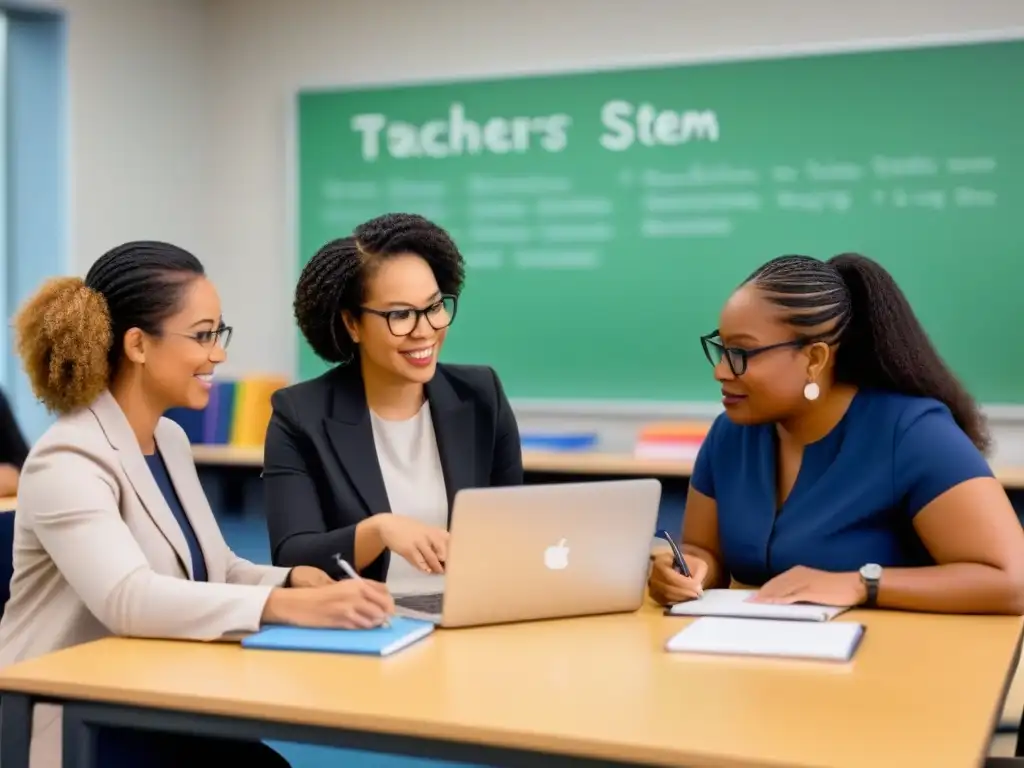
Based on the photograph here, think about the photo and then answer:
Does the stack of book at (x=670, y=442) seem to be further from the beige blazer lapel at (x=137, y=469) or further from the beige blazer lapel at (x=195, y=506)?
the beige blazer lapel at (x=137, y=469)

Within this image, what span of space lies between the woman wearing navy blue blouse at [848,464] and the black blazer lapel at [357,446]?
519 millimetres

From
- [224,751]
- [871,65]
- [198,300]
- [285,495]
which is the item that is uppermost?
[871,65]

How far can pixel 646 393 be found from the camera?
13.6 ft

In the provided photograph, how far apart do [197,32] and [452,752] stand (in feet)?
12.7

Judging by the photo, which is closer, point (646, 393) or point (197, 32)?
point (646, 393)

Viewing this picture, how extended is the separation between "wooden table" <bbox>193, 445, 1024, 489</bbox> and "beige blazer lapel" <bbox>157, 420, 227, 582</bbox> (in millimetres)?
1641

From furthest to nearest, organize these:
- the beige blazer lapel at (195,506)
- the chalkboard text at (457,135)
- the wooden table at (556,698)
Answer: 1. the chalkboard text at (457,135)
2. the beige blazer lapel at (195,506)
3. the wooden table at (556,698)

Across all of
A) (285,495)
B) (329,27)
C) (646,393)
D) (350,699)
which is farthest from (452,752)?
(329,27)

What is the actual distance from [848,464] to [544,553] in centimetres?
57

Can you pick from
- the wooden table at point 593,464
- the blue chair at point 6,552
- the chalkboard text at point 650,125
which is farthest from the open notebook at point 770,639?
the chalkboard text at point 650,125

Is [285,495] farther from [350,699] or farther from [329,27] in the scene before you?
[329,27]

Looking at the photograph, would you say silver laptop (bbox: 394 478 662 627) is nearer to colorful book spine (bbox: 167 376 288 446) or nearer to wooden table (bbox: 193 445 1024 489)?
wooden table (bbox: 193 445 1024 489)

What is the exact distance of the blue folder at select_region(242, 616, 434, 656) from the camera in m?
1.67

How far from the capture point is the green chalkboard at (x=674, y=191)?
3.79 m
